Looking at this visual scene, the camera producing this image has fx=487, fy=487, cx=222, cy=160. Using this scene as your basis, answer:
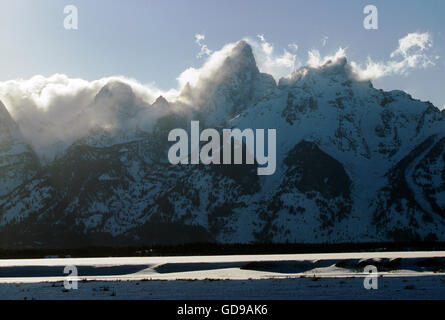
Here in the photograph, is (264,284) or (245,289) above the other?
(245,289)

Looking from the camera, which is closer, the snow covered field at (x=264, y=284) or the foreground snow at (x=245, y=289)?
the foreground snow at (x=245, y=289)

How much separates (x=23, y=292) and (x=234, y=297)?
18.5 meters

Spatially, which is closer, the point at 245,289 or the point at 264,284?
the point at 245,289

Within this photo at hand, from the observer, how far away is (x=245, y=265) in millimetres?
60031

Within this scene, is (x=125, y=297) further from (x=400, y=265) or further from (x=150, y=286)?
(x=400, y=265)

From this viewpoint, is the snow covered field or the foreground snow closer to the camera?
the foreground snow
